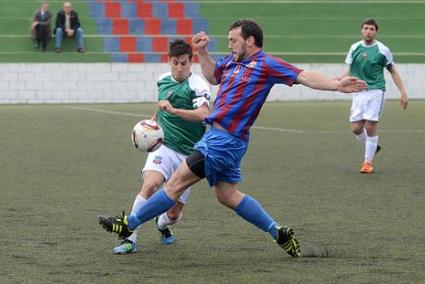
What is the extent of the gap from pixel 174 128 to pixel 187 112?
25.1 inches

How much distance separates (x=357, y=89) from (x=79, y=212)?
154 inches

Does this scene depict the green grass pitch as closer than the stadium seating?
Yes

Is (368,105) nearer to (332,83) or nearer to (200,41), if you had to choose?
(200,41)

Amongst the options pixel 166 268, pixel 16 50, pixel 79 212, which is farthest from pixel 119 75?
pixel 166 268

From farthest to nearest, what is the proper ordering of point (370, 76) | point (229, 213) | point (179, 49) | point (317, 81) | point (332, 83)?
point (370, 76) < point (229, 213) < point (179, 49) < point (317, 81) < point (332, 83)

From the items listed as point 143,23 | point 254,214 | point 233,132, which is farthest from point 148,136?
point 143,23

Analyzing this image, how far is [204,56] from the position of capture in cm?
780

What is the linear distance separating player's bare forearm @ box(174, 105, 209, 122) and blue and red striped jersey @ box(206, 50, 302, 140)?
4.7 inches

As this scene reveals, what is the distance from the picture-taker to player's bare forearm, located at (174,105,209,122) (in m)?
7.58

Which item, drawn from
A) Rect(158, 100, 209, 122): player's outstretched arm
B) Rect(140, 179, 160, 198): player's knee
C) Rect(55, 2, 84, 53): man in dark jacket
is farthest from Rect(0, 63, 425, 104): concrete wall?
Rect(158, 100, 209, 122): player's outstretched arm

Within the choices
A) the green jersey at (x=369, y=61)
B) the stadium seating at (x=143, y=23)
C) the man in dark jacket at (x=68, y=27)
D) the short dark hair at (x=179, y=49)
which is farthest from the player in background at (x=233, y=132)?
the stadium seating at (x=143, y=23)

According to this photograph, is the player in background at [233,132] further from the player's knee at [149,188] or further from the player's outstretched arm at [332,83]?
the player's knee at [149,188]

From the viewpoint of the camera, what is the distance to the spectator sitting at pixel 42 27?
29598 millimetres

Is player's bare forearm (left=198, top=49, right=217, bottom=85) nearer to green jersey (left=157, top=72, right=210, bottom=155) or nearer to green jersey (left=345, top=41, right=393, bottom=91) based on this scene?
green jersey (left=157, top=72, right=210, bottom=155)
